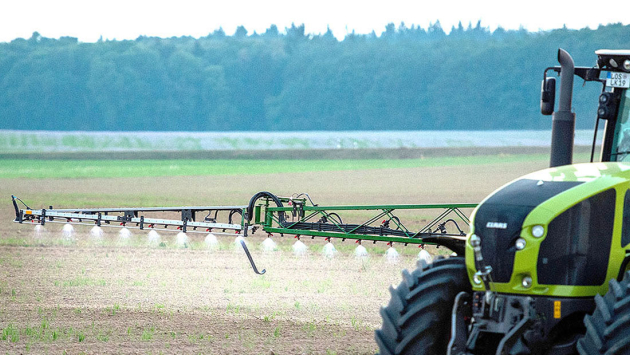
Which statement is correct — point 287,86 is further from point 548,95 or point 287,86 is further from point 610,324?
point 610,324

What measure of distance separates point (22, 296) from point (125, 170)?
37.5 meters

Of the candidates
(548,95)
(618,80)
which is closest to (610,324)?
(548,95)

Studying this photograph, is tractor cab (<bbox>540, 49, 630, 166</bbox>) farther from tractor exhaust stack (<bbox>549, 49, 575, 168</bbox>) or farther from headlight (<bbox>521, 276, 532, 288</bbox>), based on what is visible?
headlight (<bbox>521, 276, 532, 288</bbox>)

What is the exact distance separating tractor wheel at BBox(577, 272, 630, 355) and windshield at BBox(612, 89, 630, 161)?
85.4 inches

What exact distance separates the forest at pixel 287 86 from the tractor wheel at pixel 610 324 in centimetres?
8729

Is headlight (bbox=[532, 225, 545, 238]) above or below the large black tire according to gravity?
above

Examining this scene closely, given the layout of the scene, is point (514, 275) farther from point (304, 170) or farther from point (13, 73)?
point (13, 73)

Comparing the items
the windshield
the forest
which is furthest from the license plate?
the forest

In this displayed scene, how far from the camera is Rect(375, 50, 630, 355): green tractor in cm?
564

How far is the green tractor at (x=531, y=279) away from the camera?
5.64 metres

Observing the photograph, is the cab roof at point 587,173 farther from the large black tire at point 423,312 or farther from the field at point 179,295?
the field at point 179,295

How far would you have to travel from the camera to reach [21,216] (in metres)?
13.0

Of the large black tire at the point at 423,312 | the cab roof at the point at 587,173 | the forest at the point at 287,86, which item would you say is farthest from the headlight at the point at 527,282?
the forest at the point at 287,86

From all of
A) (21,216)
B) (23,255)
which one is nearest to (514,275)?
(21,216)
